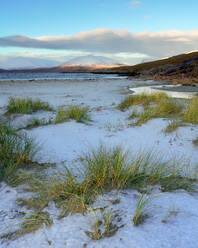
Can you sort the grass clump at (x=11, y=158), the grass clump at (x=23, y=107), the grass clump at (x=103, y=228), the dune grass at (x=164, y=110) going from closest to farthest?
the grass clump at (x=103, y=228), the grass clump at (x=11, y=158), the dune grass at (x=164, y=110), the grass clump at (x=23, y=107)

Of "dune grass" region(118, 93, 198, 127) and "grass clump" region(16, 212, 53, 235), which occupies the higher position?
"dune grass" region(118, 93, 198, 127)

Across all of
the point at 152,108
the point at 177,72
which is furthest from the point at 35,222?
the point at 177,72

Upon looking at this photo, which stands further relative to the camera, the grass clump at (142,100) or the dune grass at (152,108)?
the grass clump at (142,100)

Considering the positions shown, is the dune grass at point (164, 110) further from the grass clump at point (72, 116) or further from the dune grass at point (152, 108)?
the grass clump at point (72, 116)

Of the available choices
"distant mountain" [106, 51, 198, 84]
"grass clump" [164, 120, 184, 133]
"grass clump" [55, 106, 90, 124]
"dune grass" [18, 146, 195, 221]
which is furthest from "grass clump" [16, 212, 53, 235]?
"distant mountain" [106, 51, 198, 84]

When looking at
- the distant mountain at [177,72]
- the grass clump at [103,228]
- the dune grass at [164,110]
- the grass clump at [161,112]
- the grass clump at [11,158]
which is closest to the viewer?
the grass clump at [103,228]

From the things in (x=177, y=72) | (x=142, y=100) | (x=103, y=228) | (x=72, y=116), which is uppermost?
(x=177, y=72)

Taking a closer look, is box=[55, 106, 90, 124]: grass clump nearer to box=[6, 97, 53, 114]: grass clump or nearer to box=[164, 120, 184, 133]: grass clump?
box=[6, 97, 53, 114]: grass clump

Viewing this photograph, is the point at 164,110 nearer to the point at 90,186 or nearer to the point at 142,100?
the point at 142,100

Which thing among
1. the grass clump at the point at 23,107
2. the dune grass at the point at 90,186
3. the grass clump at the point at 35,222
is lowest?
the grass clump at the point at 35,222

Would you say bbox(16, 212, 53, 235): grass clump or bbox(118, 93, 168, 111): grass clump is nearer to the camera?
bbox(16, 212, 53, 235): grass clump

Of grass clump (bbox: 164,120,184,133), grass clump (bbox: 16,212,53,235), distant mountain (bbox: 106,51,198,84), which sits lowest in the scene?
grass clump (bbox: 16,212,53,235)

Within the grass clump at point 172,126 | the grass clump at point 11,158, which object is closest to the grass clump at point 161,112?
the grass clump at point 172,126

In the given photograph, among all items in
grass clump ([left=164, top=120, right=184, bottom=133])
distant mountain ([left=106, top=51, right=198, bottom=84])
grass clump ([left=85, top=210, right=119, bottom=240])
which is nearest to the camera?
grass clump ([left=85, top=210, right=119, bottom=240])
